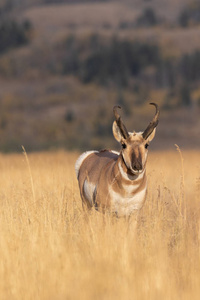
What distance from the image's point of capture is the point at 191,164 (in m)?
16.0

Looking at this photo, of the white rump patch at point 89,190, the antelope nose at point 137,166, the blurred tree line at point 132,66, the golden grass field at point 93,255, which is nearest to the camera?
the golden grass field at point 93,255

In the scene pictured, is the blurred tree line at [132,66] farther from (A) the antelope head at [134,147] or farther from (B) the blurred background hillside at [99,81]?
(A) the antelope head at [134,147]

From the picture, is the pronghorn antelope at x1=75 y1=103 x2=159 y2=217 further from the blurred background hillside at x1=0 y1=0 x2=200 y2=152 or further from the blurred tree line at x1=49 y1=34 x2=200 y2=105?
the blurred tree line at x1=49 y1=34 x2=200 y2=105

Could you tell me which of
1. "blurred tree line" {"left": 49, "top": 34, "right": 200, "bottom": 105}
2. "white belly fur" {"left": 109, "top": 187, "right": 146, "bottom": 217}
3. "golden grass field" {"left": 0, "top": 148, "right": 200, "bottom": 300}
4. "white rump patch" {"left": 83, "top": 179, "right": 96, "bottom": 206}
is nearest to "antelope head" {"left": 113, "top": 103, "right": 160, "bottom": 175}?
"white belly fur" {"left": 109, "top": 187, "right": 146, "bottom": 217}

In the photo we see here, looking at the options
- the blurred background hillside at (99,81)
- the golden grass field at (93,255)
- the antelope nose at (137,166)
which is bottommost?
the golden grass field at (93,255)

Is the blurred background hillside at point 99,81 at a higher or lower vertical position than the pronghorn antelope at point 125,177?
higher

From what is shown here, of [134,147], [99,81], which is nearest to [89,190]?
[134,147]

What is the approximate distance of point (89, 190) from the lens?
7660mm

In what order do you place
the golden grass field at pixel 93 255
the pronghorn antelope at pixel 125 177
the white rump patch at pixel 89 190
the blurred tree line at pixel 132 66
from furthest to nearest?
the blurred tree line at pixel 132 66
the white rump patch at pixel 89 190
the pronghorn antelope at pixel 125 177
the golden grass field at pixel 93 255

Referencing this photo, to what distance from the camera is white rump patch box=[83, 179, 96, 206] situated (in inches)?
298

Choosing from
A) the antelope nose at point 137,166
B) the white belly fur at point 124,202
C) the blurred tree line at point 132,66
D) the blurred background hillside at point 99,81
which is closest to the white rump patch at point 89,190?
the white belly fur at point 124,202

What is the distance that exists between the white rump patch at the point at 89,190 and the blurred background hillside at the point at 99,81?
60.3ft

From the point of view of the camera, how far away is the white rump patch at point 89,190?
298 inches

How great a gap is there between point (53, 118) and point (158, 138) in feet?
40.0
